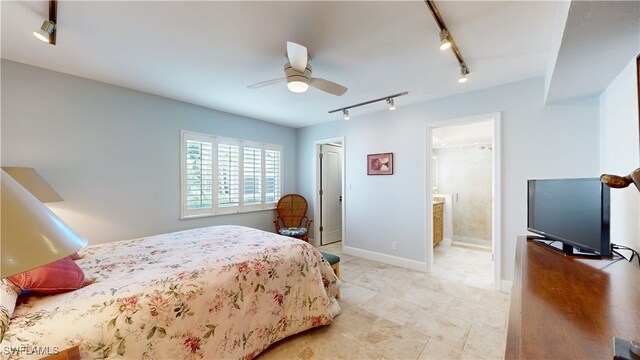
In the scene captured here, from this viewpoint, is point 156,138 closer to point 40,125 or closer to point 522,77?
point 40,125

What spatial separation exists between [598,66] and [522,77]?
1.01 metres

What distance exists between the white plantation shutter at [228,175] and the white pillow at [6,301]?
2.64 meters

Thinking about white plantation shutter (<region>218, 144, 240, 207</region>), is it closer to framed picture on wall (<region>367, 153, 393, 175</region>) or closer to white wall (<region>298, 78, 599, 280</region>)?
white wall (<region>298, 78, 599, 280</region>)

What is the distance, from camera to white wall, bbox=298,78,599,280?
8.16 feet

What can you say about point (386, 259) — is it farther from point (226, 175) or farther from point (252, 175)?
point (226, 175)

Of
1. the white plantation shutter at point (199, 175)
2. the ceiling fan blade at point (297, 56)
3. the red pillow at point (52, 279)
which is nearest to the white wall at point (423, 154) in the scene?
the white plantation shutter at point (199, 175)

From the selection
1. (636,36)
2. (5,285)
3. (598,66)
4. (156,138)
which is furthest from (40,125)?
(598,66)

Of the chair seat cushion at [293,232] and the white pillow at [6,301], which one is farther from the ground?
the white pillow at [6,301]

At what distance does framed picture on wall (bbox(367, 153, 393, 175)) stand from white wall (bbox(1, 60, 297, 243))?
2641 mm

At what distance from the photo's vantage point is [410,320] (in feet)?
7.42

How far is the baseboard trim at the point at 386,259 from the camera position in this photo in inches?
137

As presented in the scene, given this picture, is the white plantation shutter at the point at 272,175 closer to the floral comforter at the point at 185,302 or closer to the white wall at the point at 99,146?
the white wall at the point at 99,146

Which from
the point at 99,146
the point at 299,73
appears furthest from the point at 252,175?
the point at 299,73

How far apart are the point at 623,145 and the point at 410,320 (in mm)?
2178
